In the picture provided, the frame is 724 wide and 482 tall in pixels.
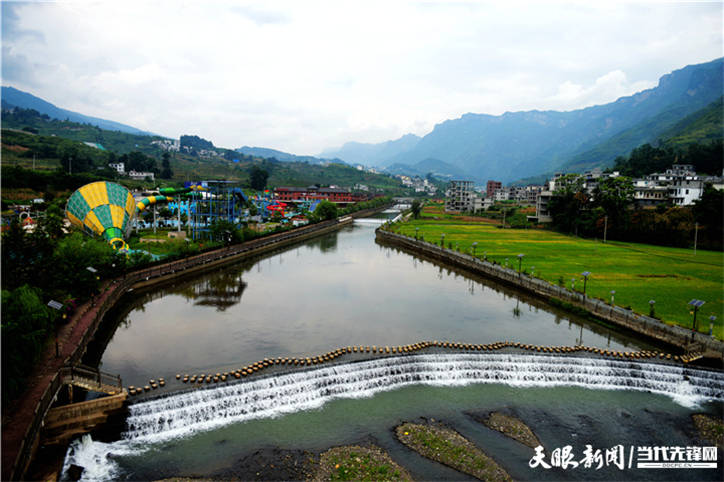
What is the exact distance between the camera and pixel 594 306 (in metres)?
32.6

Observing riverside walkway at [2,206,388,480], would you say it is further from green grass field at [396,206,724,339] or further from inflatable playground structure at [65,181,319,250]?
green grass field at [396,206,724,339]

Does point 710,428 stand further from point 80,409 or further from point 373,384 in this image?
point 80,409

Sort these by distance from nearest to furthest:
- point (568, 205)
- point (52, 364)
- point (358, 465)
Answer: point (358, 465) < point (52, 364) < point (568, 205)

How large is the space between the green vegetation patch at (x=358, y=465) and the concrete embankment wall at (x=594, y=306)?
21.2 meters

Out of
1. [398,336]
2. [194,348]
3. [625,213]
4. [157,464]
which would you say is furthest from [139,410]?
[625,213]

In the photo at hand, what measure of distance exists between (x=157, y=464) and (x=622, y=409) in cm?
2105

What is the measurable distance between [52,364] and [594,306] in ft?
116

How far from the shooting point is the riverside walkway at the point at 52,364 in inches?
541

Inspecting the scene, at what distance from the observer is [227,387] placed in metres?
20.1

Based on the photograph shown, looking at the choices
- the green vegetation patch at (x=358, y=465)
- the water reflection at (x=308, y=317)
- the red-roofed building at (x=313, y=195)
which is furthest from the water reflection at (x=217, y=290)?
the red-roofed building at (x=313, y=195)

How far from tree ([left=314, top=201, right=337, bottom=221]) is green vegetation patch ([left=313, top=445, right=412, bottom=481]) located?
78.7 metres

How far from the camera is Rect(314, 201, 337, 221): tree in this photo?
313 ft

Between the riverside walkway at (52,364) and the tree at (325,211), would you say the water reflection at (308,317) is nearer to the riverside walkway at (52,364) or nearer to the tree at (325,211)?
the riverside walkway at (52,364)

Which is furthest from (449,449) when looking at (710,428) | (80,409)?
(80,409)
